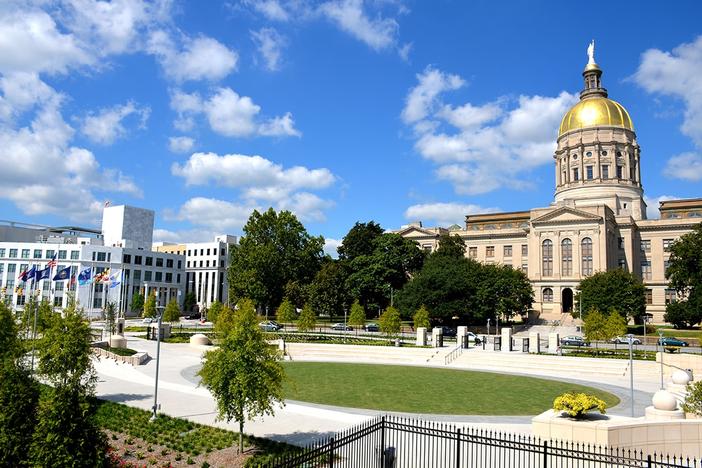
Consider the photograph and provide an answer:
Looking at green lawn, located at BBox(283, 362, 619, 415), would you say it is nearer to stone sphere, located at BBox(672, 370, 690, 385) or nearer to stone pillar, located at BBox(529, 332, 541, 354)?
stone sphere, located at BBox(672, 370, 690, 385)

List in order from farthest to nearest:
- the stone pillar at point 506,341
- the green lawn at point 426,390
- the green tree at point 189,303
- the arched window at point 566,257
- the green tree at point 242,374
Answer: the green tree at point 189,303, the arched window at point 566,257, the stone pillar at point 506,341, the green lawn at point 426,390, the green tree at point 242,374

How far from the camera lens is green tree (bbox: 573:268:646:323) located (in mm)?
70062

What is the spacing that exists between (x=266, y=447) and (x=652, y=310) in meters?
98.2

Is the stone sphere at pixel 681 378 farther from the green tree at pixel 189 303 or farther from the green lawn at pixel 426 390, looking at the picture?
the green tree at pixel 189 303

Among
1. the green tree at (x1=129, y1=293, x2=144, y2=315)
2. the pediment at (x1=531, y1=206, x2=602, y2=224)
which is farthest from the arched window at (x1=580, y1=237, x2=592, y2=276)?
the green tree at (x1=129, y1=293, x2=144, y2=315)

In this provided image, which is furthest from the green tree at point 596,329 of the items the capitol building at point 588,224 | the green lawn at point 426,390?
the capitol building at point 588,224

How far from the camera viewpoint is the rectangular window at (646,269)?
323 feet

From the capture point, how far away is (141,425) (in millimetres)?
19812

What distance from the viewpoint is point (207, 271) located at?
126188 mm

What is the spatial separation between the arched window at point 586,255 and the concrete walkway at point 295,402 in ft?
188

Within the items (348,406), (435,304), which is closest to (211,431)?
(348,406)

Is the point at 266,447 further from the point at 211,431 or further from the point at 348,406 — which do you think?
the point at 348,406

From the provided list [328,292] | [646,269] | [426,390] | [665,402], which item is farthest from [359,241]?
[665,402]

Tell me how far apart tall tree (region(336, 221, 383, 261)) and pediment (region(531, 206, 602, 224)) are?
1200 inches
